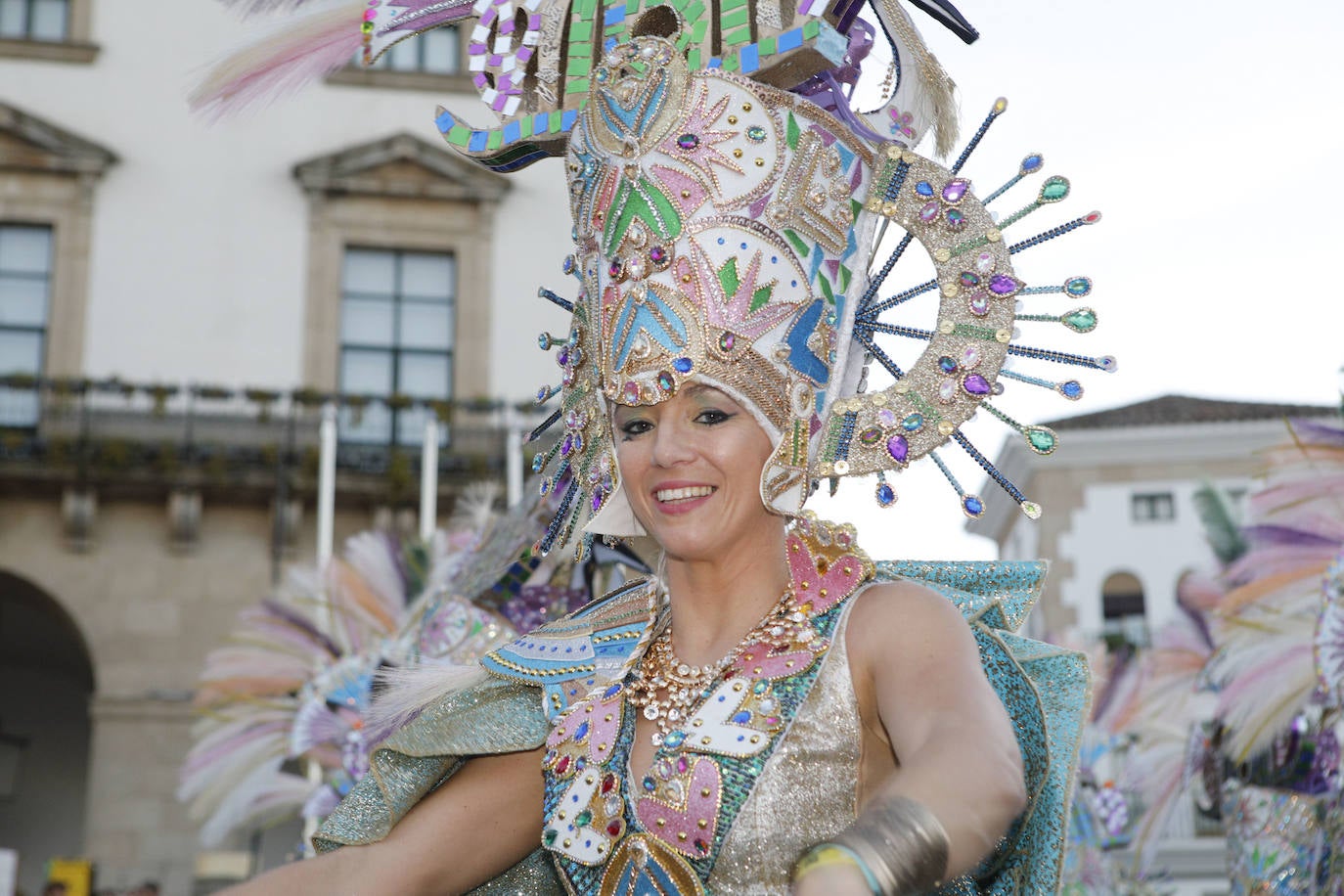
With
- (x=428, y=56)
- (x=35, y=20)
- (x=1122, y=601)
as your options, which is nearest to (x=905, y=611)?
(x=428, y=56)

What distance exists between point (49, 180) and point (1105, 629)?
18089mm

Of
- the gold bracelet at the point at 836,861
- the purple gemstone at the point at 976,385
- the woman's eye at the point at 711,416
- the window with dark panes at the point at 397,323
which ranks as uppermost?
the window with dark panes at the point at 397,323

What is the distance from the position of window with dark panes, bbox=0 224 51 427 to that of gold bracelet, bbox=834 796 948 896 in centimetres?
1805

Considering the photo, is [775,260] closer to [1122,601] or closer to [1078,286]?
[1078,286]

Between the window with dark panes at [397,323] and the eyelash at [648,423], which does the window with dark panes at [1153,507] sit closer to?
the window with dark panes at [397,323]

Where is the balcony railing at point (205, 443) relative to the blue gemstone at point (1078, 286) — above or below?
above

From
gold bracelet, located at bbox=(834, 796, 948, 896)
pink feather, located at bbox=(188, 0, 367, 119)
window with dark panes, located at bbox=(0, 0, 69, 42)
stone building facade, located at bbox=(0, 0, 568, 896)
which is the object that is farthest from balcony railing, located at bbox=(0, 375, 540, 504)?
gold bracelet, located at bbox=(834, 796, 948, 896)

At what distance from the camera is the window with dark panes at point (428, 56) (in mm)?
20438

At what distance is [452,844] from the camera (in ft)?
10.1

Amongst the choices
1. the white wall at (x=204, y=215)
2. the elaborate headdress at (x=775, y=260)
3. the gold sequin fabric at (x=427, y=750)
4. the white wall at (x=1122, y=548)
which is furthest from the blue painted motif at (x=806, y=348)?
the white wall at (x=1122, y=548)

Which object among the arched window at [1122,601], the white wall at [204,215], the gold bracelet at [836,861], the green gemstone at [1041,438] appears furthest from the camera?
the arched window at [1122,601]

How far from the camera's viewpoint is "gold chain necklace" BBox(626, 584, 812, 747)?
2.91 meters

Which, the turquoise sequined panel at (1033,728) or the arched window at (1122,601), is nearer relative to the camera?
the turquoise sequined panel at (1033,728)

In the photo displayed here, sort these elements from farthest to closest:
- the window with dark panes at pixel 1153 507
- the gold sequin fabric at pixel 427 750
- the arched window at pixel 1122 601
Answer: the window with dark panes at pixel 1153 507, the arched window at pixel 1122 601, the gold sequin fabric at pixel 427 750
